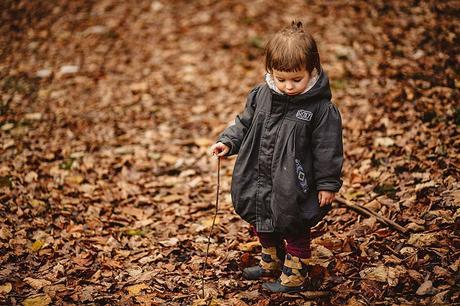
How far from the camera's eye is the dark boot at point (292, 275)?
10.8 feet

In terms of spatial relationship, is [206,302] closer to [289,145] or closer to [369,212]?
[289,145]

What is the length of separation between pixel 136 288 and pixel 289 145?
169 cm

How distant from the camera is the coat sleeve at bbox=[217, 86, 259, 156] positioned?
125 inches

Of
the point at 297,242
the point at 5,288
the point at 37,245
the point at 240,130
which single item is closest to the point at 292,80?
the point at 240,130

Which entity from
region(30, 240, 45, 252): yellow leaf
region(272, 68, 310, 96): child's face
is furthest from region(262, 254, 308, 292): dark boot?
region(30, 240, 45, 252): yellow leaf

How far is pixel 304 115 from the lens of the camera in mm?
2875

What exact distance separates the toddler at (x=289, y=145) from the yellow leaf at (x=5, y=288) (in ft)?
6.05

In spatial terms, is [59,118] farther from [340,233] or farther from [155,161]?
[340,233]

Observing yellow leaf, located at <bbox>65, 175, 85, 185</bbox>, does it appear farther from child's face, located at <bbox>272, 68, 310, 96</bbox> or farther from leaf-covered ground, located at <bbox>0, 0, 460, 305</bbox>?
child's face, located at <bbox>272, 68, 310, 96</bbox>

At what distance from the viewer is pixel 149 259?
12.8 feet

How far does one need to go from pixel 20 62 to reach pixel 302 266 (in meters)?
6.29

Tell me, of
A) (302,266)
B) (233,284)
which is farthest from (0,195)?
(302,266)

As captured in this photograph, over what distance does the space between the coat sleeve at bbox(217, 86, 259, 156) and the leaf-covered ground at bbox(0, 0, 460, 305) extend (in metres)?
1.13

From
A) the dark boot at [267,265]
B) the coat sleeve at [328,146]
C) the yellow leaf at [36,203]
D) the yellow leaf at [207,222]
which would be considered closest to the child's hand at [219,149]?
the coat sleeve at [328,146]
